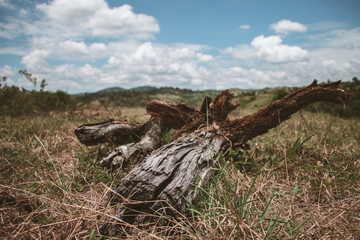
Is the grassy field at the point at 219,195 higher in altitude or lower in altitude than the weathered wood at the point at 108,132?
lower

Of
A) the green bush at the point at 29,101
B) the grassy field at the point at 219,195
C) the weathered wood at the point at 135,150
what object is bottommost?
the grassy field at the point at 219,195

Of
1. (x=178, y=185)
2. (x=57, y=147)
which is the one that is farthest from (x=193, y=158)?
(x=57, y=147)

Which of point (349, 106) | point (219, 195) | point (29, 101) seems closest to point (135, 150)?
point (219, 195)

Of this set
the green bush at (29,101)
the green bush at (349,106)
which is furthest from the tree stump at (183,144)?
the green bush at (349,106)

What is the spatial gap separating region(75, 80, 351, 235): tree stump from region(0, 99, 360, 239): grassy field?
135 mm

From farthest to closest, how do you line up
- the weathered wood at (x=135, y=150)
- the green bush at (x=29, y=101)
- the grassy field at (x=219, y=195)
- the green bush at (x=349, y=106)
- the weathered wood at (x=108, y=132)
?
the green bush at (x=349, y=106)
the green bush at (x=29, y=101)
the weathered wood at (x=108, y=132)
the weathered wood at (x=135, y=150)
the grassy field at (x=219, y=195)

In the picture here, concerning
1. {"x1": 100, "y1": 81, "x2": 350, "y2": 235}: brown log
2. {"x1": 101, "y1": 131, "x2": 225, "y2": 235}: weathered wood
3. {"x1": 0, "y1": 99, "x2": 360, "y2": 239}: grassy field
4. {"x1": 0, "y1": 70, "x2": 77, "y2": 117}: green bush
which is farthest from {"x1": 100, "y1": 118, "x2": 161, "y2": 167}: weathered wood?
{"x1": 0, "y1": 70, "x2": 77, "y2": 117}: green bush

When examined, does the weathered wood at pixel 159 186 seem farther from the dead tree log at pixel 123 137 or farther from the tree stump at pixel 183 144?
the dead tree log at pixel 123 137

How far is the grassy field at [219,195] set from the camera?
4.51ft

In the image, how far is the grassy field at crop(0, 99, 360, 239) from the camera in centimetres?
138

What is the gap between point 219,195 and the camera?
5.29 ft

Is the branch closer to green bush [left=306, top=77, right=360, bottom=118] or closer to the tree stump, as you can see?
the tree stump

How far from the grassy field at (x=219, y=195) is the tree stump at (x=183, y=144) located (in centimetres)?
14

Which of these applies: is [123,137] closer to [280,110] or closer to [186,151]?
[186,151]
